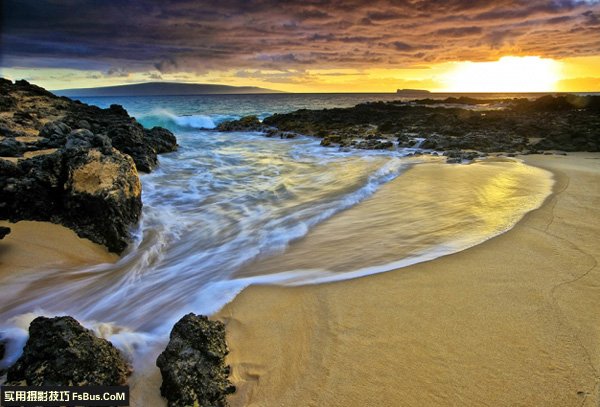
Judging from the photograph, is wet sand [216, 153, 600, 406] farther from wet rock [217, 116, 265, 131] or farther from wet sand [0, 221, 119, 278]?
wet rock [217, 116, 265, 131]

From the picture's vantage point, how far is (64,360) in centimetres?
216

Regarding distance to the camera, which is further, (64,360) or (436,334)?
(436,334)

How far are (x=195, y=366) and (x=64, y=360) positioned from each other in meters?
0.78

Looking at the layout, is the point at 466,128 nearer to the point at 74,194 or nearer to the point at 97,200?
the point at 97,200

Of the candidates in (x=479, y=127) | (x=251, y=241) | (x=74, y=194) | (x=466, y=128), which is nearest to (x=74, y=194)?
(x=74, y=194)

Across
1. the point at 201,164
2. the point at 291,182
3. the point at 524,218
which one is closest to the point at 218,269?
the point at 524,218

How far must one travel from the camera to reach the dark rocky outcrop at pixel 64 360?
2.12 meters

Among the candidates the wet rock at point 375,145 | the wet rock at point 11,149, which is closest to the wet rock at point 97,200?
the wet rock at point 11,149

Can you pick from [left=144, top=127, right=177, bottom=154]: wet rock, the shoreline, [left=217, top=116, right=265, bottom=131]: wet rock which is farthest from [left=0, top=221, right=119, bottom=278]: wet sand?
[left=217, top=116, right=265, bottom=131]: wet rock

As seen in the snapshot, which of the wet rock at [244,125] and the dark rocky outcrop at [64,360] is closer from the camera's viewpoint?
the dark rocky outcrop at [64,360]

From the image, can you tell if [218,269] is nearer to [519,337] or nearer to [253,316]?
[253,316]

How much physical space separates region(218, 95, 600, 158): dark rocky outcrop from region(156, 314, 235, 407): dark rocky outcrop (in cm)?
1271

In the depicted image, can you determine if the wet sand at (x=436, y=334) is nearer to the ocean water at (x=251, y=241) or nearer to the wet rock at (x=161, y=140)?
the ocean water at (x=251, y=241)

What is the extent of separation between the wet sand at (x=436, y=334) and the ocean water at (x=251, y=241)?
0.46 m
